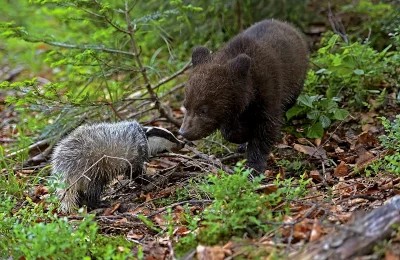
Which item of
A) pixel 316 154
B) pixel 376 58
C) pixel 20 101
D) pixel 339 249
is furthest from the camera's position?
pixel 376 58

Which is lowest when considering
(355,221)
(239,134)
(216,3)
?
(239,134)

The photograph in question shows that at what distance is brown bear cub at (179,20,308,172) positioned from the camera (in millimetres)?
5578

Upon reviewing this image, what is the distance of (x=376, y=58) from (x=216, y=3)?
2.60 metres

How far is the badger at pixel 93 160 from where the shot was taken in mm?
5383

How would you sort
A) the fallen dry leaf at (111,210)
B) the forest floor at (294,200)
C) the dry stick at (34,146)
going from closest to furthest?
the forest floor at (294,200), the fallen dry leaf at (111,210), the dry stick at (34,146)

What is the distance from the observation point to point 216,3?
8.38 metres

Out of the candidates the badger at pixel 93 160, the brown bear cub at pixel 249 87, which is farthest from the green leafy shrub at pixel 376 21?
the badger at pixel 93 160

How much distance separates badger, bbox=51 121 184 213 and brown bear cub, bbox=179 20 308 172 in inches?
23.7

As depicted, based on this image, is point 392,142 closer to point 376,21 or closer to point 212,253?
point 212,253

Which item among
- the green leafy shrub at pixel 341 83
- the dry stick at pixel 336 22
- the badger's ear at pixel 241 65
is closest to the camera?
the badger's ear at pixel 241 65

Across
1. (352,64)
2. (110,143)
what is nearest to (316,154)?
(352,64)

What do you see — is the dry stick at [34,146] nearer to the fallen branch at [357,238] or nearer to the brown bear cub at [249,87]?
the brown bear cub at [249,87]

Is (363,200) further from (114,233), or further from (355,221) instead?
(114,233)

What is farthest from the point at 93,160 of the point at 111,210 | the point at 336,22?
the point at 336,22
